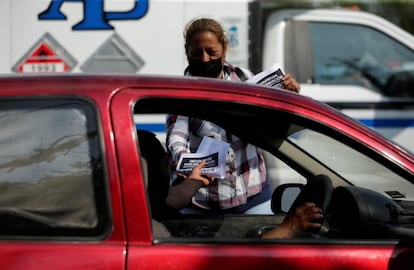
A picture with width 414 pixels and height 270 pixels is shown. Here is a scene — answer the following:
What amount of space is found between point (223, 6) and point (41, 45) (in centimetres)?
134

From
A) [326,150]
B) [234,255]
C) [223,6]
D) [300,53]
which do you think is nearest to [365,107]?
[300,53]

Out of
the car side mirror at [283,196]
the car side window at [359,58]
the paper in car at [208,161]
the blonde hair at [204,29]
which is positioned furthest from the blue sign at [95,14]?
the paper in car at [208,161]

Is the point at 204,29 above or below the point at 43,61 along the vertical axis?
above

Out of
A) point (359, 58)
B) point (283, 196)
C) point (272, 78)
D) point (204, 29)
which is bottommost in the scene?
point (283, 196)

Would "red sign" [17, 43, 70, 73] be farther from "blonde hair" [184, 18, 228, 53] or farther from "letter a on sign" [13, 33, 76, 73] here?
"blonde hair" [184, 18, 228, 53]

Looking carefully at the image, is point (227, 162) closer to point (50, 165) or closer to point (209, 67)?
point (209, 67)

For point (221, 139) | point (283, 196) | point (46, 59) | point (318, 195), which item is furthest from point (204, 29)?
point (46, 59)

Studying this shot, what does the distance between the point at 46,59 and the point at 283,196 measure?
2.86 m

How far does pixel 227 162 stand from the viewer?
3.59 metres

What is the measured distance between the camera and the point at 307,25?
6.95 metres

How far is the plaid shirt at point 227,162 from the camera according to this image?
3.57 metres

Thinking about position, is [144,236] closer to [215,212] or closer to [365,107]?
[215,212]

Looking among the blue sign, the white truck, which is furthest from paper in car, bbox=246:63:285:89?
the blue sign

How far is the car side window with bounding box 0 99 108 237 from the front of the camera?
2650 mm
